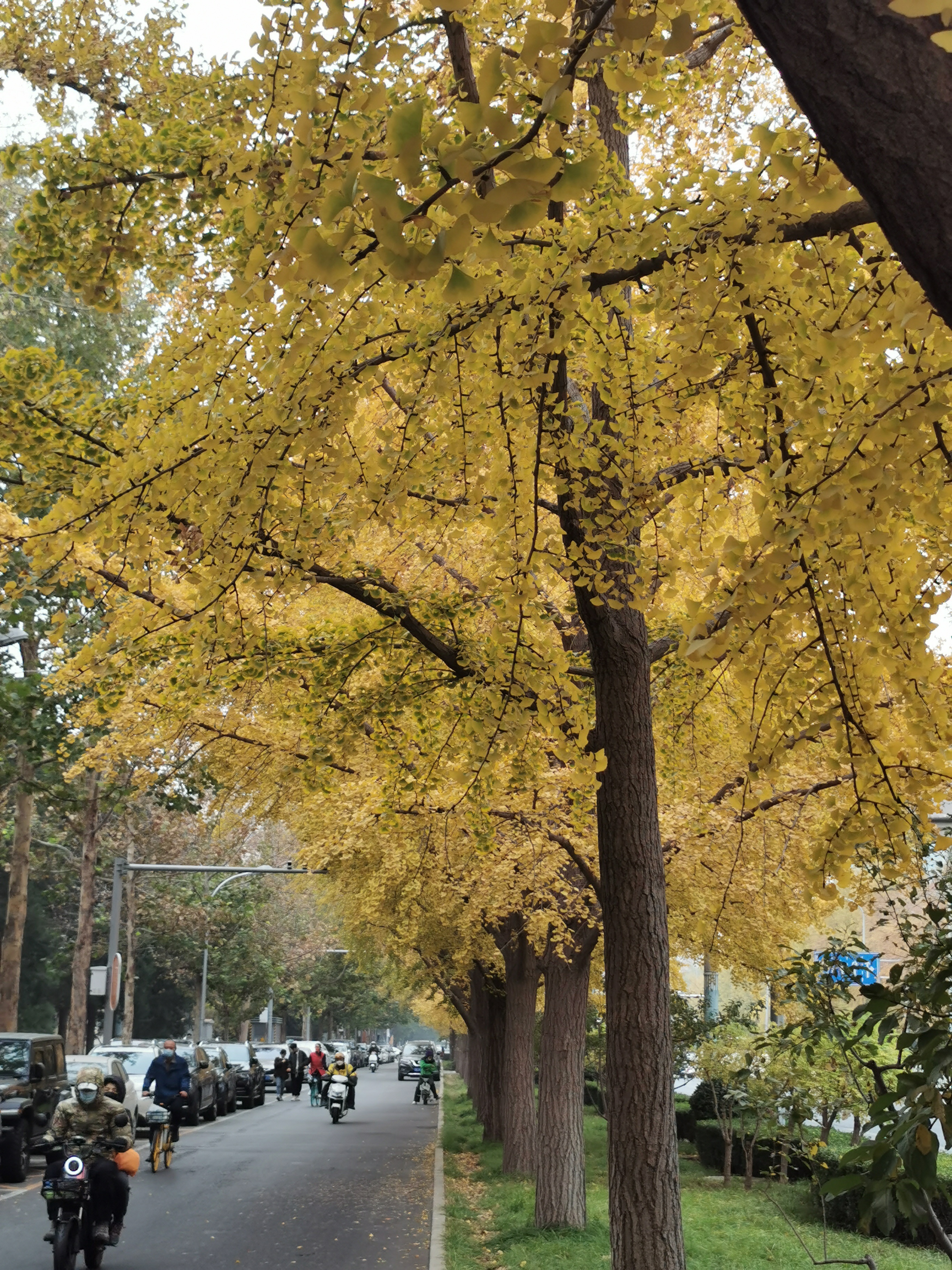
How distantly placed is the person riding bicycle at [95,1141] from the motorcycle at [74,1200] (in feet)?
0.08

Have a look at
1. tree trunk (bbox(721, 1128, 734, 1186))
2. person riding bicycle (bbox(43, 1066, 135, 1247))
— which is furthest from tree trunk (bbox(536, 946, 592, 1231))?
tree trunk (bbox(721, 1128, 734, 1186))

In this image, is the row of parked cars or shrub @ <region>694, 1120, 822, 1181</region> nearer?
the row of parked cars

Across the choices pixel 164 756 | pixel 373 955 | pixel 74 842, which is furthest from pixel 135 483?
pixel 74 842

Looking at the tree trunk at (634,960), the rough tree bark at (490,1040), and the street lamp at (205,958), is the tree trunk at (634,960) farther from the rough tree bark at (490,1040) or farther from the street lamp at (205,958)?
the street lamp at (205,958)

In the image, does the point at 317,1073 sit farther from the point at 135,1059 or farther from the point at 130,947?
the point at 135,1059

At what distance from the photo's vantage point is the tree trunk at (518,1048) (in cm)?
1767

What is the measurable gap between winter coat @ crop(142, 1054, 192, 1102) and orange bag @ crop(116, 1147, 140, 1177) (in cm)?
962

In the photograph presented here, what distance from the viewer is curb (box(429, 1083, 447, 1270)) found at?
36.9 ft

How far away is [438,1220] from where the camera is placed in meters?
13.8

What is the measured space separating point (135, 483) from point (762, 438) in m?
2.57

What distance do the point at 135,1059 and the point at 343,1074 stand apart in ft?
20.6

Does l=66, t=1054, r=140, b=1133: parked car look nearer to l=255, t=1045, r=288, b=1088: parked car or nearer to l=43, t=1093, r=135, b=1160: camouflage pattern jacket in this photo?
l=43, t=1093, r=135, b=1160: camouflage pattern jacket

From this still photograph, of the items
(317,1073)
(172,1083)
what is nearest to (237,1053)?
(317,1073)

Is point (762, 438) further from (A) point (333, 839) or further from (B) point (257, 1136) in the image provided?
(B) point (257, 1136)
